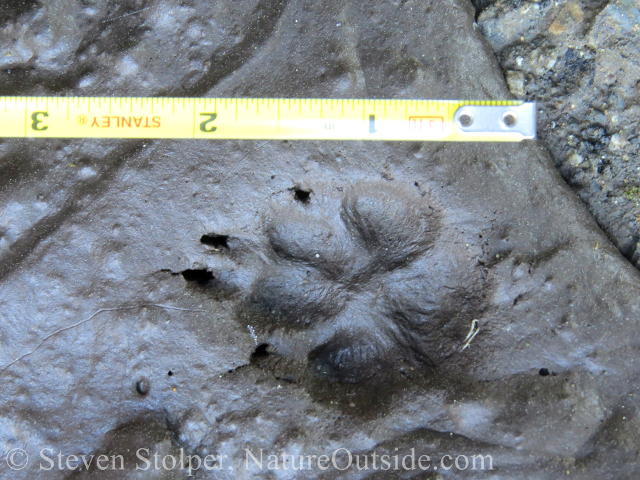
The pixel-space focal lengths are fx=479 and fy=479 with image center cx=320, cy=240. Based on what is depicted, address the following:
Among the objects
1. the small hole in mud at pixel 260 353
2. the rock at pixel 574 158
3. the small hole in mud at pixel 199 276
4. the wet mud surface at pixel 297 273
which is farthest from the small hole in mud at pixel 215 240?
the rock at pixel 574 158

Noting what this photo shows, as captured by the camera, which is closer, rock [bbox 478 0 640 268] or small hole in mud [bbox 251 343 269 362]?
small hole in mud [bbox 251 343 269 362]

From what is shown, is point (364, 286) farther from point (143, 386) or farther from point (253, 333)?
point (143, 386)

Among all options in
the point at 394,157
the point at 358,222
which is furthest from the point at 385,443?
the point at 394,157

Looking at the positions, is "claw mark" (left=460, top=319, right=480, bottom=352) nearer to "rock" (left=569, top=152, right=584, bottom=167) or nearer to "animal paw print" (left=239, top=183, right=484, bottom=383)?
"animal paw print" (left=239, top=183, right=484, bottom=383)

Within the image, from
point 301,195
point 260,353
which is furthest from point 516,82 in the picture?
point 260,353

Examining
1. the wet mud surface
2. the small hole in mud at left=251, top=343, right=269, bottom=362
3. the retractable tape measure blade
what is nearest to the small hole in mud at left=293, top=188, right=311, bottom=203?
the wet mud surface

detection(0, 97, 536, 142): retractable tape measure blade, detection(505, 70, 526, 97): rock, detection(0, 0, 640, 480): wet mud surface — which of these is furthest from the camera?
detection(505, 70, 526, 97): rock

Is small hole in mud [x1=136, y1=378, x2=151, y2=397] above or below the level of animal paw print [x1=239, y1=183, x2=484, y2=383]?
below
